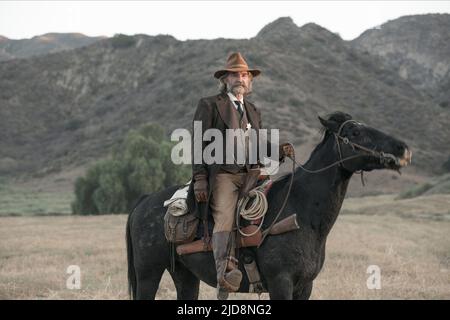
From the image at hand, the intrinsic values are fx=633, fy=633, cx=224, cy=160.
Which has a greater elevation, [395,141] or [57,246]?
[395,141]

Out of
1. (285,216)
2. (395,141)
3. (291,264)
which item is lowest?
(291,264)

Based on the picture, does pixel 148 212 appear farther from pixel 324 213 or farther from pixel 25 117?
pixel 25 117

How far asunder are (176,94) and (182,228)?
67760 millimetres

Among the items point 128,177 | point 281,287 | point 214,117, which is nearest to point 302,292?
point 281,287

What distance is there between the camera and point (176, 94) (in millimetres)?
73812

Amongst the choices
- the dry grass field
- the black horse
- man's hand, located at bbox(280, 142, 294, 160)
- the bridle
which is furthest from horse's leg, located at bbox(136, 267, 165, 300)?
the dry grass field

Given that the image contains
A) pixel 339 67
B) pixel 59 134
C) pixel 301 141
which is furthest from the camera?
pixel 339 67

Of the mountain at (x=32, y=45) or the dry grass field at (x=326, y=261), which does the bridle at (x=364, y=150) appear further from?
the mountain at (x=32, y=45)

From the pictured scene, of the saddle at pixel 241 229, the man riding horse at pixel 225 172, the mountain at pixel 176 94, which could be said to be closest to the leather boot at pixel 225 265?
the man riding horse at pixel 225 172

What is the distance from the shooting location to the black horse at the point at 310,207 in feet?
20.5
